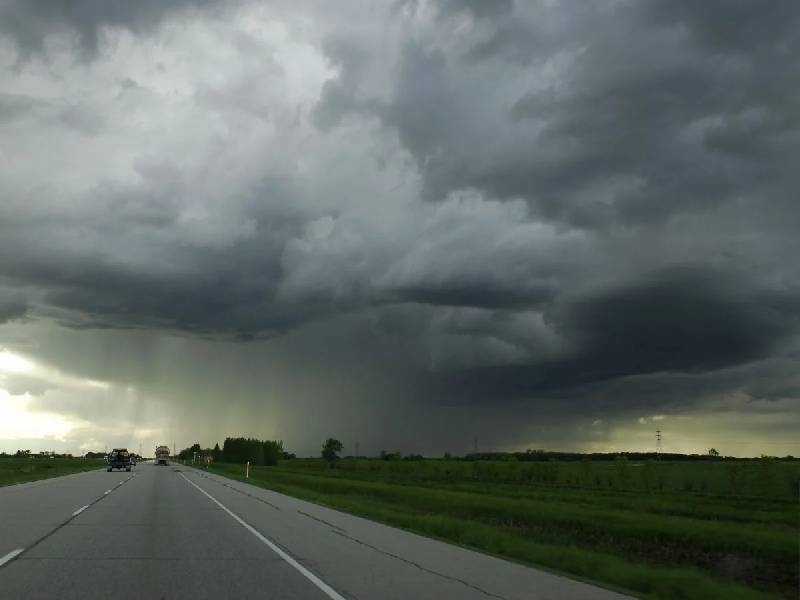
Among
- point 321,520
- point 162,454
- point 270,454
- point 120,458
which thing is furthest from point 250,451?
point 321,520

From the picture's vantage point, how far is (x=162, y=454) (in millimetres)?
120438

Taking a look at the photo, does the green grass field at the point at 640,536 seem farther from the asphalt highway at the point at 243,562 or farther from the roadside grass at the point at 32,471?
the roadside grass at the point at 32,471

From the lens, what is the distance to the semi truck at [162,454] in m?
118

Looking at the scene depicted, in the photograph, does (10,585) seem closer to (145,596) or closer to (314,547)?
(145,596)

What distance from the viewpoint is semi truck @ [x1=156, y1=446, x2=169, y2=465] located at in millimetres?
117800

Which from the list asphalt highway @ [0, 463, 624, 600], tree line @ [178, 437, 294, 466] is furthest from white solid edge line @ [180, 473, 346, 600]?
tree line @ [178, 437, 294, 466]

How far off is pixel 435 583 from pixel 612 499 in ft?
101

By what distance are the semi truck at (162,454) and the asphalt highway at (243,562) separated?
101 metres

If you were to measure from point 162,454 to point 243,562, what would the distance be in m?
115

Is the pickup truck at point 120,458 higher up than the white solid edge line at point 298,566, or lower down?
higher up

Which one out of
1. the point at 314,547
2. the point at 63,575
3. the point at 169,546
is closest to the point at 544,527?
the point at 314,547

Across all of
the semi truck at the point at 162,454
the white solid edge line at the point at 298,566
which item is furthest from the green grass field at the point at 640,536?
the semi truck at the point at 162,454

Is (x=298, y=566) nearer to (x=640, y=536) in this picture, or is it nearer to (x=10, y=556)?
(x=10, y=556)

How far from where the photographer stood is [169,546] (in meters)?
15.2
